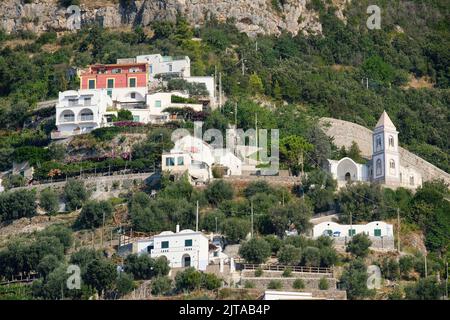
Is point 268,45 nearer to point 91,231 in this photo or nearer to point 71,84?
point 71,84

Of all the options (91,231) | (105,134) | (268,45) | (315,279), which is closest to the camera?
(315,279)

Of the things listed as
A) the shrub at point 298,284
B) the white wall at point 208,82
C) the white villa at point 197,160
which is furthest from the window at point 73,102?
the shrub at point 298,284

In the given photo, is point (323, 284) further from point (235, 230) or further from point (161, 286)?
point (235, 230)

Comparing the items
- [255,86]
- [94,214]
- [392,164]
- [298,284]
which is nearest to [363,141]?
[255,86]

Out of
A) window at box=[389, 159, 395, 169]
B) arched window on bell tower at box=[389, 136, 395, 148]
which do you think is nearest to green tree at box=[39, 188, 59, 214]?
window at box=[389, 159, 395, 169]

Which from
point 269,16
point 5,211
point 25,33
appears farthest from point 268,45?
point 5,211

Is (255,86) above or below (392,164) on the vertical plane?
above

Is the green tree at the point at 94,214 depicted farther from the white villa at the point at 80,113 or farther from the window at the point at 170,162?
the white villa at the point at 80,113
